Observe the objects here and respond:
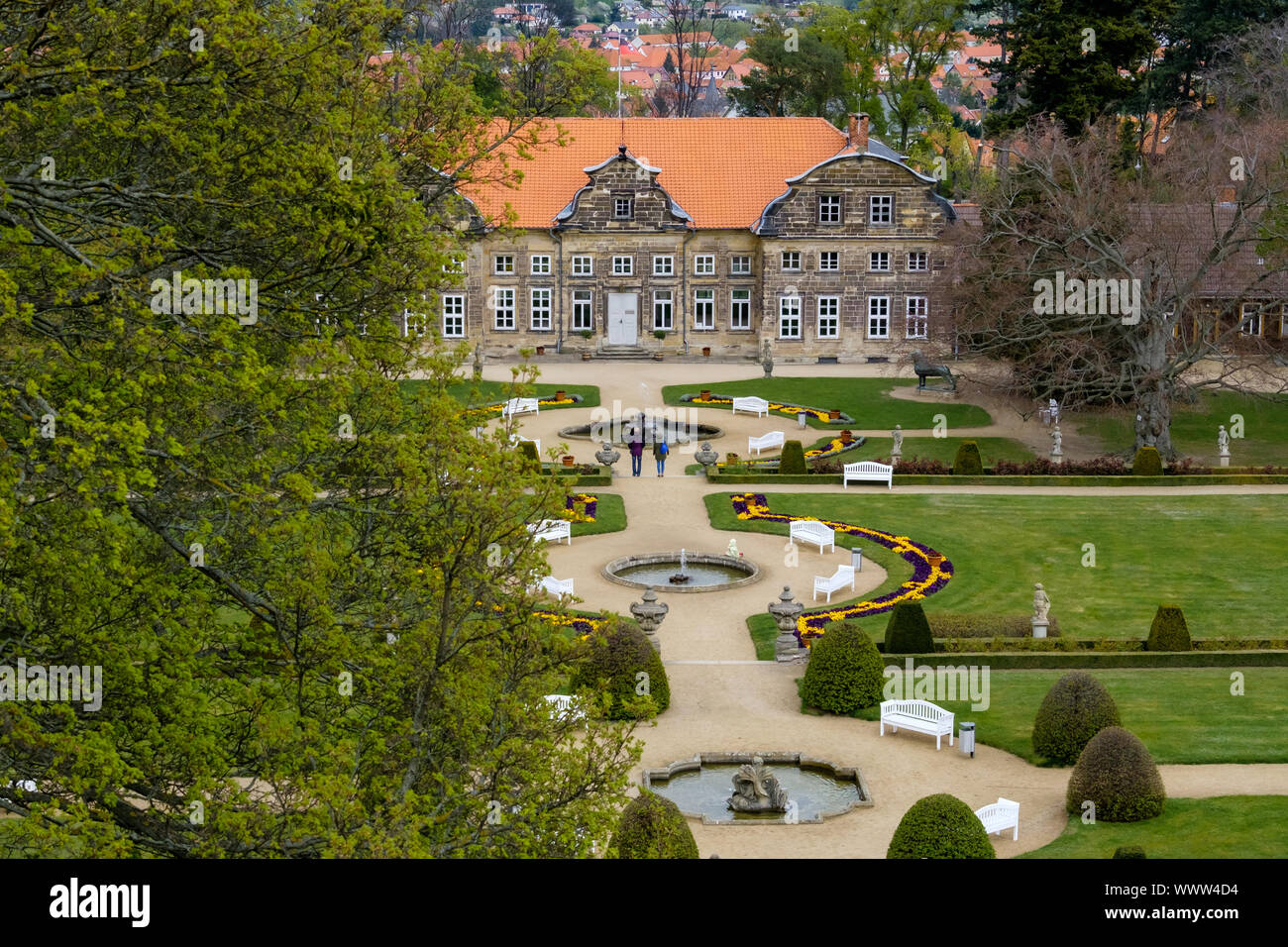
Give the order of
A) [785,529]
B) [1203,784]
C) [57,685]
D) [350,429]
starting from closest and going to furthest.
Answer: [57,685]
[350,429]
[1203,784]
[785,529]

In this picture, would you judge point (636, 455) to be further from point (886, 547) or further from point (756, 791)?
point (756, 791)

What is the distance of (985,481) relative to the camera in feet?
150

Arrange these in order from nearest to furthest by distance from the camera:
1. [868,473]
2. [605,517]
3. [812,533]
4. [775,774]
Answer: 1. [775,774]
2. [812,533]
3. [605,517]
4. [868,473]

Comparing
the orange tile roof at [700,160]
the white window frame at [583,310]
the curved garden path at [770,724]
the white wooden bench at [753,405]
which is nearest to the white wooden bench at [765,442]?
the curved garden path at [770,724]

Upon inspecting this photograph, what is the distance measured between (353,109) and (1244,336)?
38656 millimetres

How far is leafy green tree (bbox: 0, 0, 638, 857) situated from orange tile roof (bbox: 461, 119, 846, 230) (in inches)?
2028

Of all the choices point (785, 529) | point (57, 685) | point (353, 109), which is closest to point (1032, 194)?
point (785, 529)

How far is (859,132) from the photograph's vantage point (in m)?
68.8

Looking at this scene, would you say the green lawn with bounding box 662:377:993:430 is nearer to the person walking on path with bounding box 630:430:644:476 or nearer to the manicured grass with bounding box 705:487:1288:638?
the person walking on path with bounding box 630:430:644:476

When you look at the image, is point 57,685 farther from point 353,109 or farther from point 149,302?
point 353,109

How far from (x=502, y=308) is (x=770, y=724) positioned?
4342cm

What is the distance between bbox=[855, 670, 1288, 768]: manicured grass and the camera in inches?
1002

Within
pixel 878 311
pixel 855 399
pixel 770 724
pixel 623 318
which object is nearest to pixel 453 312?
pixel 623 318

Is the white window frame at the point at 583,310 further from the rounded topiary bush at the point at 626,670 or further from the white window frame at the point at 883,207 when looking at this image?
the rounded topiary bush at the point at 626,670
